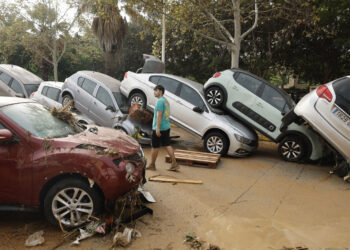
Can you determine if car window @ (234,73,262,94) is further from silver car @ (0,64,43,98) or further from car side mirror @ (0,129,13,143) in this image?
silver car @ (0,64,43,98)

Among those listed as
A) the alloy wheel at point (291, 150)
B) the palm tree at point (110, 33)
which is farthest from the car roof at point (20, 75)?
the alloy wheel at point (291, 150)

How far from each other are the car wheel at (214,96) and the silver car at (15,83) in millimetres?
7505

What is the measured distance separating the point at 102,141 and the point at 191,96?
4.65 meters

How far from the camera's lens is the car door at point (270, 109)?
7809mm

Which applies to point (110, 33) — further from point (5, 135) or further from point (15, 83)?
point (5, 135)

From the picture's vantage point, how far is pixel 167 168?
21.5 feet

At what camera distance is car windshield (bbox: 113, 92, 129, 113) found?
8552 mm

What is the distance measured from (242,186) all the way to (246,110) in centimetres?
297

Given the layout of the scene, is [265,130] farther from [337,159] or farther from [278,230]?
[278,230]

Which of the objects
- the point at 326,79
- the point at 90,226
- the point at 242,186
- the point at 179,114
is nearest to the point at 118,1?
the point at 179,114

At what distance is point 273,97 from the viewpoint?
8.00 meters

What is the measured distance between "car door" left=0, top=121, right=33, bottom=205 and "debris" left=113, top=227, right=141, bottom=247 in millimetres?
1166

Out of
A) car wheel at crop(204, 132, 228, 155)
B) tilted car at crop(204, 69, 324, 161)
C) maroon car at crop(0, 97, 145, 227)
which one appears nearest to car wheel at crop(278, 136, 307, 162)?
tilted car at crop(204, 69, 324, 161)

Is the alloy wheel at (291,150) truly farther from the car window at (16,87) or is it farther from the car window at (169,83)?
the car window at (16,87)
